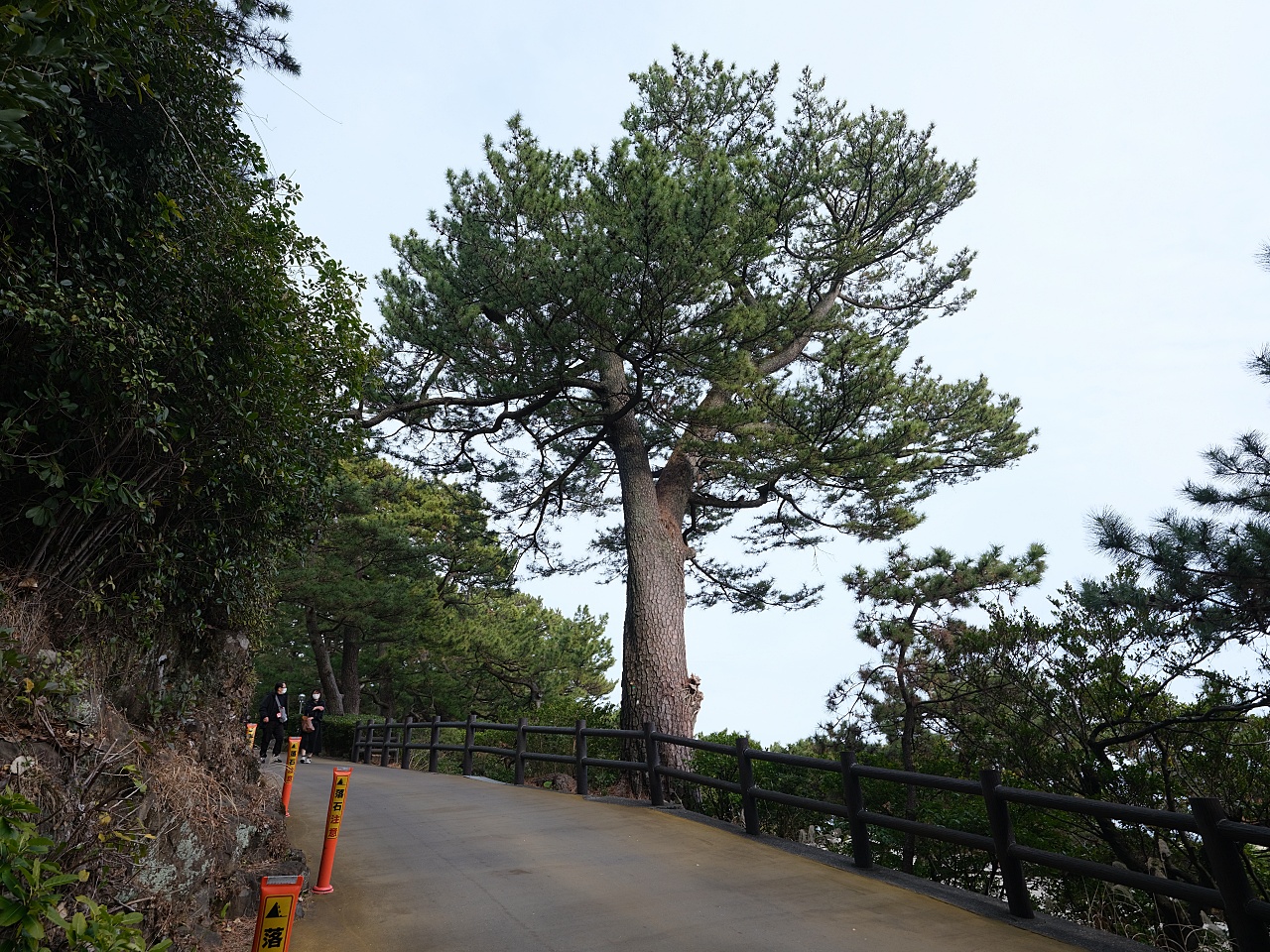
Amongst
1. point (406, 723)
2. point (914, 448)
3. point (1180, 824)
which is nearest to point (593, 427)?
point (914, 448)

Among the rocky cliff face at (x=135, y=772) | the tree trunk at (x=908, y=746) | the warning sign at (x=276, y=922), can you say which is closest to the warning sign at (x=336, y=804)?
the rocky cliff face at (x=135, y=772)

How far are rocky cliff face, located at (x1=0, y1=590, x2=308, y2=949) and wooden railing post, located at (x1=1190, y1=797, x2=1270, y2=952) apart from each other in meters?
5.28

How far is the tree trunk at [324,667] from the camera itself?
25.3 m

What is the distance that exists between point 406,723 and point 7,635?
616 inches

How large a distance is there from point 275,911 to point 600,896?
2.93 metres

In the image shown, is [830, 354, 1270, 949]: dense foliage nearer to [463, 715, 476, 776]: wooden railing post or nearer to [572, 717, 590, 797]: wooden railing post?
[572, 717, 590, 797]: wooden railing post

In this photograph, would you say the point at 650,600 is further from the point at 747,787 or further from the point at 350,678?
the point at 350,678

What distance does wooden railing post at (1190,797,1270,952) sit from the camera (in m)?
4.02

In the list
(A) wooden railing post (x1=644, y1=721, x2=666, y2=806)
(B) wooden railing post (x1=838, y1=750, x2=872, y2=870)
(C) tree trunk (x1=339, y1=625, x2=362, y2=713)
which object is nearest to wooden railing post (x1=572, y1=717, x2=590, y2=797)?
(A) wooden railing post (x1=644, y1=721, x2=666, y2=806)

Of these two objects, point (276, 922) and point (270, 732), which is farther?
point (270, 732)

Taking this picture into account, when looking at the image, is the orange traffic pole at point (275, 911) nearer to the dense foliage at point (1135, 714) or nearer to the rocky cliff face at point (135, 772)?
the rocky cliff face at point (135, 772)

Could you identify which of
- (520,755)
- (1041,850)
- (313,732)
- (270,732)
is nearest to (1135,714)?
(1041,850)

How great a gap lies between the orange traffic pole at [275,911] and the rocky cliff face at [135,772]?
0.75 meters

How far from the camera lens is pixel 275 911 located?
333 centimetres
